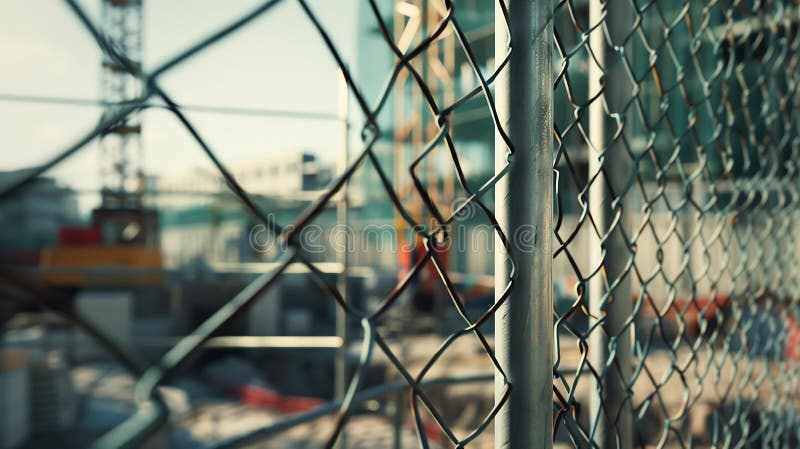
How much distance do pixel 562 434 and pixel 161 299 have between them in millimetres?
6630

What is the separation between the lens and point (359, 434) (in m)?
4.16

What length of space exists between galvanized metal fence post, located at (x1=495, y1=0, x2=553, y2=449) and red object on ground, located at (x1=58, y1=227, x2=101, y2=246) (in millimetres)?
9013

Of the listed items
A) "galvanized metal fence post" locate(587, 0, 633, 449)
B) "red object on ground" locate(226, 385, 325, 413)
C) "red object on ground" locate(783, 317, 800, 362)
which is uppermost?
"galvanized metal fence post" locate(587, 0, 633, 449)

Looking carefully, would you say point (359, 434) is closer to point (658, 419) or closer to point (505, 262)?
point (658, 419)

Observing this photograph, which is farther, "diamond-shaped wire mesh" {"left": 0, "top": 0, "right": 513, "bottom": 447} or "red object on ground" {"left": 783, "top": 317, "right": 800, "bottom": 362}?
"red object on ground" {"left": 783, "top": 317, "right": 800, "bottom": 362}

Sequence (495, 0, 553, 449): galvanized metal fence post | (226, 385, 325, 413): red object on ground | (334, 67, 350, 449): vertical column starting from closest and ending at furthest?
(495, 0, 553, 449): galvanized metal fence post
(334, 67, 350, 449): vertical column
(226, 385, 325, 413): red object on ground

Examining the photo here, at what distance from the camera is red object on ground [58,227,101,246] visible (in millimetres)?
8629

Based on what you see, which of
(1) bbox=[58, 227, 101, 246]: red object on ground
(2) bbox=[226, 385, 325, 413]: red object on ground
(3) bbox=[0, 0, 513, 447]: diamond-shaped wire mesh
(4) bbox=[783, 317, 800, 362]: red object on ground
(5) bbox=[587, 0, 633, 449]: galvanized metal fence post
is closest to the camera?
(3) bbox=[0, 0, 513, 447]: diamond-shaped wire mesh

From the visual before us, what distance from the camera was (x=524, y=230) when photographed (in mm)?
554

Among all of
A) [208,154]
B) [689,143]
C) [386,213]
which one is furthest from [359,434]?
[386,213]

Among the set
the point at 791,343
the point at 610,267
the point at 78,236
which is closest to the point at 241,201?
the point at 610,267

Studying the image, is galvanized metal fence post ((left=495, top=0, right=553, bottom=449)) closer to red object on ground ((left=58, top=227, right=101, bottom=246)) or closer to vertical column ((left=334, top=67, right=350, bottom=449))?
vertical column ((left=334, top=67, right=350, bottom=449))

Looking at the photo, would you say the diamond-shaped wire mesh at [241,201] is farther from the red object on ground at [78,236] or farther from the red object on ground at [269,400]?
the red object on ground at [78,236]

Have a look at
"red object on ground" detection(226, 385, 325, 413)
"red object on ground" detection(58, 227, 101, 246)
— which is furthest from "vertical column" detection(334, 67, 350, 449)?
"red object on ground" detection(58, 227, 101, 246)
